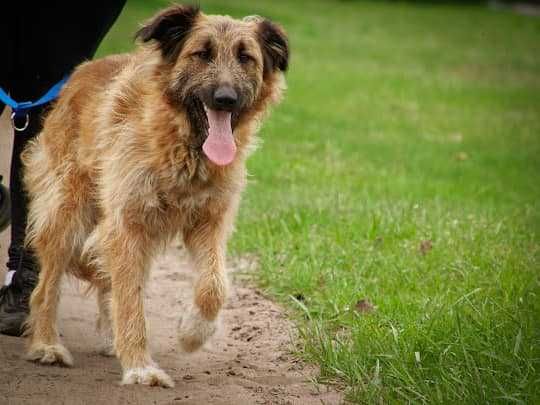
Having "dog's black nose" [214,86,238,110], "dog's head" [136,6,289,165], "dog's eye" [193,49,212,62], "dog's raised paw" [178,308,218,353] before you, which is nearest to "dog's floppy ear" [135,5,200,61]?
"dog's head" [136,6,289,165]

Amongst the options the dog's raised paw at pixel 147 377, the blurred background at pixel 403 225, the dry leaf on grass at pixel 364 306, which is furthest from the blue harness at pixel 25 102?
the dry leaf on grass at pixel 364 306

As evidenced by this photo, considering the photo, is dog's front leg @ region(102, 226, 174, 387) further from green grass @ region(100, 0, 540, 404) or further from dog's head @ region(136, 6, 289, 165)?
green grass @ region(100, 0, 540, 404)

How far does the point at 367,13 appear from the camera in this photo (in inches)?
1379

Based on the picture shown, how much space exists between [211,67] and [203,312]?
128 cm

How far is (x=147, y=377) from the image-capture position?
4.84 metres

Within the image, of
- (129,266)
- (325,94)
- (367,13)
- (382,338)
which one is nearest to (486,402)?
(382,338)

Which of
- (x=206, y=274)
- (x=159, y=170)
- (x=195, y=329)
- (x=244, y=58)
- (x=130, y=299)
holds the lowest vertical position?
(x=195, y=329)

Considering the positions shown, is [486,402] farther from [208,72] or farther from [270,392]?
[208,72]

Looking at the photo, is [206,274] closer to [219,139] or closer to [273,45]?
[219,139]

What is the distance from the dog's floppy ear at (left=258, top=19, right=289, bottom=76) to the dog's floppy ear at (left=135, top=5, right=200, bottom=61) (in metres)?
0.40

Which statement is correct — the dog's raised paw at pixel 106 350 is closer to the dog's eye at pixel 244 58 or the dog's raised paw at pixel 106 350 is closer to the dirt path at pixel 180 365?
the dirt path at pixel 180 365

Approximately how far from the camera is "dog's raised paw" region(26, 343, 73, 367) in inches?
205

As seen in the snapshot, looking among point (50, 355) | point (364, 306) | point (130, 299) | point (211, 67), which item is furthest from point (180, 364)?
point (211, 67)

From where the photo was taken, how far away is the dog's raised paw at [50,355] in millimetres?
5207
